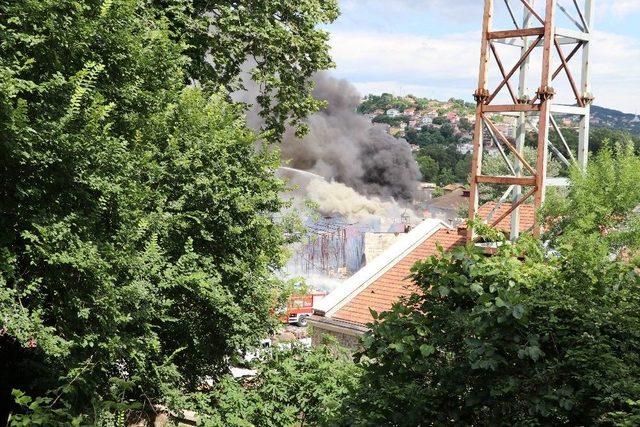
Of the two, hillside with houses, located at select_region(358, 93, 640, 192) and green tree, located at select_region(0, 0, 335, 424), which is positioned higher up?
hillside with houses, located at select_region(358, 93, 640, 192)

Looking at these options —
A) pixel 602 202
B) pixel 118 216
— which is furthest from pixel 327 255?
pixel 118 216

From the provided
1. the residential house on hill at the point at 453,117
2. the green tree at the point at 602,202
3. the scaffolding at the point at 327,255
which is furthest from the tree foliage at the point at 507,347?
the residential house on hill at the point at 453,117

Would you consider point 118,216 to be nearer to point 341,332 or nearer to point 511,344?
point 511,344

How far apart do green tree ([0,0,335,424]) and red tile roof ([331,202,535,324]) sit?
4110 mm

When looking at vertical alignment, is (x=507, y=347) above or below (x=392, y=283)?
above

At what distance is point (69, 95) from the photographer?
8.26 m

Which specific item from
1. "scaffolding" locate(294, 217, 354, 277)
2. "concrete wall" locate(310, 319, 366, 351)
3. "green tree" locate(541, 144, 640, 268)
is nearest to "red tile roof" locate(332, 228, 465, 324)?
"concrete wall" locate(310, 319, 366, 351)

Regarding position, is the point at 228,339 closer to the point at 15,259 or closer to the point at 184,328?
the point at 184,328

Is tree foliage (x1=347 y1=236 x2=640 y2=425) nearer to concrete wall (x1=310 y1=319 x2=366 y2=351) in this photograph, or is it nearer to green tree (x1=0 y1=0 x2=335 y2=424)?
green tree (x1=0 y1=0 x2=335 y2=424)

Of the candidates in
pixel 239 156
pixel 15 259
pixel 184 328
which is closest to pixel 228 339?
pixel 184 328

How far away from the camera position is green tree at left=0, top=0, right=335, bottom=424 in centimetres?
797

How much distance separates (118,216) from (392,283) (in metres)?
10.1

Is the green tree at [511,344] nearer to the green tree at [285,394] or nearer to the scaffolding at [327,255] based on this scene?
the green tree at [285,394]

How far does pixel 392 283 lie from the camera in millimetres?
18016
